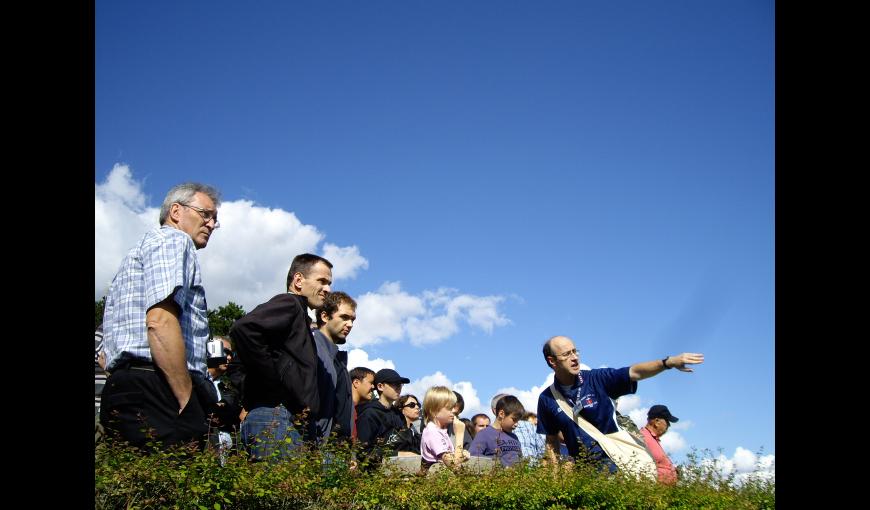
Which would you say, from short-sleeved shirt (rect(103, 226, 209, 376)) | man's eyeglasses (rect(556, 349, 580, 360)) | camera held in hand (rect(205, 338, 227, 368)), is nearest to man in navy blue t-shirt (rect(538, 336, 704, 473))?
man's eyeglasses (rect(556, 349, 580, 360))

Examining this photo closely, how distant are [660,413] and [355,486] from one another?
21.2ft

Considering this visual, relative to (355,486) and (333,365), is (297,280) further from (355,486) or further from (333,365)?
(355,486)

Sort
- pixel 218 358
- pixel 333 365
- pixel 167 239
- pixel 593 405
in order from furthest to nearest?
pixel 218 358 → pixel 593 405 → pixel 333 365 → pixel 167 239

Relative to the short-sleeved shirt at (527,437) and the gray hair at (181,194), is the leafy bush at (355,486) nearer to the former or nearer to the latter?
the gray hair at (181,194)

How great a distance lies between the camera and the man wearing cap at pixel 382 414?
827 cm

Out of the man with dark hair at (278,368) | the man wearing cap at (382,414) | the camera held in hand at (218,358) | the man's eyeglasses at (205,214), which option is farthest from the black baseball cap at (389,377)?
the man's eyeglasses at (205,214)

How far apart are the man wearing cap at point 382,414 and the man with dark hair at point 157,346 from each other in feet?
11.0

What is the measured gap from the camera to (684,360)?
20.3 feet

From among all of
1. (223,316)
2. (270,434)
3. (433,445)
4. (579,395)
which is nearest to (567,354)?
(579,395)

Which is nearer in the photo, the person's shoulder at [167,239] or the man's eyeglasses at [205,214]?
the person's shoulder at [167,239]
